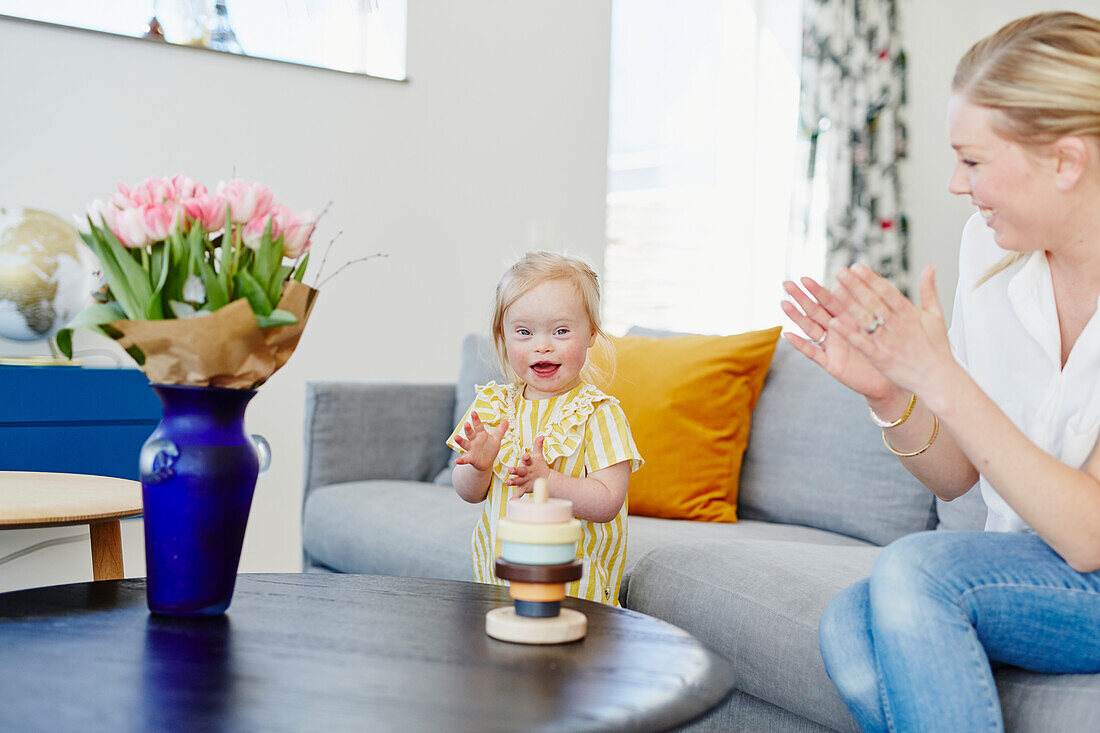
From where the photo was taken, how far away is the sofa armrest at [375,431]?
8.27 feet

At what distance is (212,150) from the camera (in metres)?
3.02

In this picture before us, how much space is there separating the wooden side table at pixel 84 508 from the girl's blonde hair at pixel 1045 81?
136 centimetres

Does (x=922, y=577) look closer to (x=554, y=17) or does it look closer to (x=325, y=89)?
(x=325, y=89)

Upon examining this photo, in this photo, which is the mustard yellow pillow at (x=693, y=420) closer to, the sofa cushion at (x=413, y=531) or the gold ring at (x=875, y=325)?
the sofa cushion at (x=413, y=531)

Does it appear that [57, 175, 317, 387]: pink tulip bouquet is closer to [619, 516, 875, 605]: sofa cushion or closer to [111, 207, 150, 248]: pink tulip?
[111, 207, 150, 248]: pink tulip

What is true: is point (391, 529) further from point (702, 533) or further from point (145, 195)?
point (145, 195)

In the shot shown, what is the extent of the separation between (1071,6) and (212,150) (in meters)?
3.48

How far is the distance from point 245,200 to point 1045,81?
820mm

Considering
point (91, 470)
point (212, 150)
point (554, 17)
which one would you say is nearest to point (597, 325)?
point (91, 470)

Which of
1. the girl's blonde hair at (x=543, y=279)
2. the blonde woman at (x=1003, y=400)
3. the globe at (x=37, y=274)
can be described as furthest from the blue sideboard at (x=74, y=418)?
the blonde woman at (x=1003, y=400)

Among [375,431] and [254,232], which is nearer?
[254,232]

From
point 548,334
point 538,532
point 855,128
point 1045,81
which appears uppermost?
point 855,128

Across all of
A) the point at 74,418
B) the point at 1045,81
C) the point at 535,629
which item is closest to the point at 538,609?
the point at 535,629

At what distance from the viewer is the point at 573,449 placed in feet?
Result: 4.86
